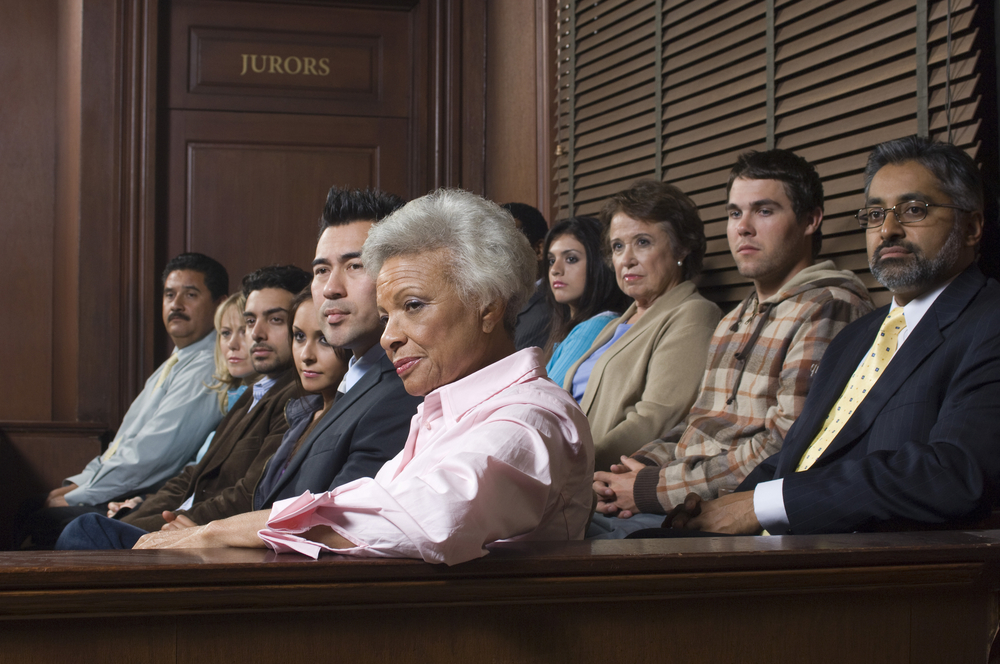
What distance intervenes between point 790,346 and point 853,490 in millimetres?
823

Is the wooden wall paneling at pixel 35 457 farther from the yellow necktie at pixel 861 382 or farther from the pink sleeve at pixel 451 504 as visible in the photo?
the pink sleeve at pixel 451 504

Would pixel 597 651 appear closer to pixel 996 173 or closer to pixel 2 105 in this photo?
pixel 996 173

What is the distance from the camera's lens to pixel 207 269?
4.57 m

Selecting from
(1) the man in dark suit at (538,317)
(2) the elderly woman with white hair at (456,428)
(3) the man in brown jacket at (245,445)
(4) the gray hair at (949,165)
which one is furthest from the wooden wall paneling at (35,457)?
(4) the gray hair at (949,165)

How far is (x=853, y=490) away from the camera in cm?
154

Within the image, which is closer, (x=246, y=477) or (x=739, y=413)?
(x=739, y=413)

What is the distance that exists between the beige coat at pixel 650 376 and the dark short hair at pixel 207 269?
2.41 m

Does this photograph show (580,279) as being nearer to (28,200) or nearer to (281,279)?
(281,279)

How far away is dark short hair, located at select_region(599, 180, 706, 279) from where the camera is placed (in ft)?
9.62

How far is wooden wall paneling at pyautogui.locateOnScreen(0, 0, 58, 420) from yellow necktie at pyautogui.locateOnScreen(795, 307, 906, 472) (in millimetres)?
4338

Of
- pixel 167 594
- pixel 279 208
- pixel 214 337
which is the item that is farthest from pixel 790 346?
pixel 279 208

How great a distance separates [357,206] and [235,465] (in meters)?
1.03

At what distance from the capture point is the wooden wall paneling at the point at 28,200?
5.04m

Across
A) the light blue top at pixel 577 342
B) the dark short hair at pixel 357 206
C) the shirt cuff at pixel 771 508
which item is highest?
the dark short hair at pixel 357 206
